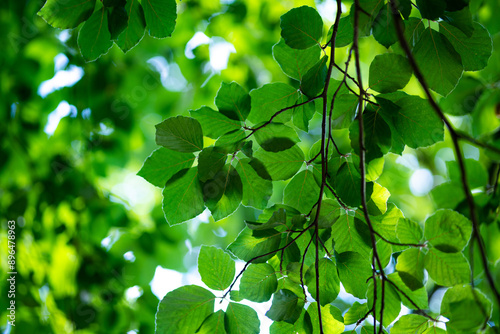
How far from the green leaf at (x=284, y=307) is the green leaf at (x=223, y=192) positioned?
0.13 metres

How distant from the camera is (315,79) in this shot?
0.51m

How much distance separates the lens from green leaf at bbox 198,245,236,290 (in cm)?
51

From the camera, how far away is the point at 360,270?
0.49 meters

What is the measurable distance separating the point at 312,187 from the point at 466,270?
0.74 feet

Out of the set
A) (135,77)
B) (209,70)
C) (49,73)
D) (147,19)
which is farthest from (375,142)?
(49,73)

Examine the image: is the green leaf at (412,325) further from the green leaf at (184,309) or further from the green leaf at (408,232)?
the green leaf at (184,309)

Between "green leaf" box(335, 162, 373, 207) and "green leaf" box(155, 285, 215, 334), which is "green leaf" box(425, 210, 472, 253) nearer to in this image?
"green leaf" box(335, 162, 373, 207)

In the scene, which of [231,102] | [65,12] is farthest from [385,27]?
[65,12]

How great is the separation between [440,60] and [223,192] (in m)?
0.36

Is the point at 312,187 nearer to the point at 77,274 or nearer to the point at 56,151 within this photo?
the point at 77,274

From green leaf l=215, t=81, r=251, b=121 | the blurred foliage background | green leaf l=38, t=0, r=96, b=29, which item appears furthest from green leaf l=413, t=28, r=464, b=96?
the blurred foliage background

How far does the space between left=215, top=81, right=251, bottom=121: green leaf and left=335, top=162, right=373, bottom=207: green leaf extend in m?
0.16

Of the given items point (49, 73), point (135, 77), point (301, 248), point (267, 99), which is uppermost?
point (267, 99)

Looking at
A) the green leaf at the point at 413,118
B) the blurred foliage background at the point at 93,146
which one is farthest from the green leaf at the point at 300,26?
the blurred foliage background at the point at 93,146
